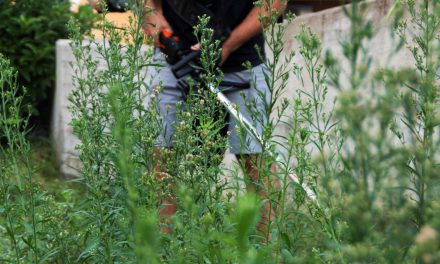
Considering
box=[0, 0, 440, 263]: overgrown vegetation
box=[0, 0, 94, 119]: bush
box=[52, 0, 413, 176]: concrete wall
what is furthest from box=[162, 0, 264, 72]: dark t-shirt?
box=[0, 0, 94, 119]: bush

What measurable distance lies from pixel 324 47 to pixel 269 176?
4.47 m

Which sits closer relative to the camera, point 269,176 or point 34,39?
point 269,176

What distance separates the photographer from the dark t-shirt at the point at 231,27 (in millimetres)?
4605

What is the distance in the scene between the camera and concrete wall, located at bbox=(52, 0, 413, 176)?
19.8ft

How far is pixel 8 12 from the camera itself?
9508 mm

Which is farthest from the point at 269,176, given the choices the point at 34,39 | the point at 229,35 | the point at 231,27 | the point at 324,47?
the point at 34,39

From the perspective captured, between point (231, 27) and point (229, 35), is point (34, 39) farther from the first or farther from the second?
point (229, 35)

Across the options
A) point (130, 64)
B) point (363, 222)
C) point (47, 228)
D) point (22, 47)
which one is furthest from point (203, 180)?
point (22, 47)

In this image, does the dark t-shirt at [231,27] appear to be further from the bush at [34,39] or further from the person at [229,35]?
the bush at [34,39]

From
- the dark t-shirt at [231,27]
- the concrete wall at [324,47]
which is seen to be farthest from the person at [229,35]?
the concrete wall at [324,47]

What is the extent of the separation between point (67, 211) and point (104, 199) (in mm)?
788

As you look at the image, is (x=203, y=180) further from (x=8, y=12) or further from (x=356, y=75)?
(x=8, y=12)

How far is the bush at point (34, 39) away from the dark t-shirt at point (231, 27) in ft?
15.7

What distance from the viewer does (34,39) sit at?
31.5 ft
